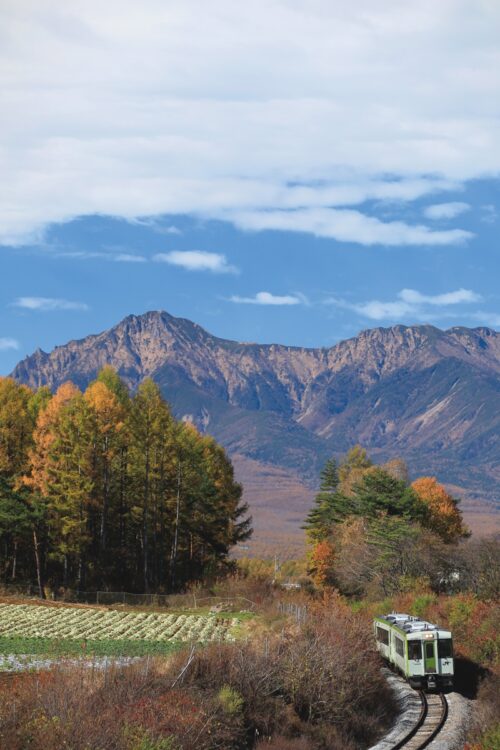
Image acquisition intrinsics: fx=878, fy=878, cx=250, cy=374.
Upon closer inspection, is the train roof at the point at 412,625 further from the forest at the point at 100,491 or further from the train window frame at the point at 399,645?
the forest at the point at 100,491

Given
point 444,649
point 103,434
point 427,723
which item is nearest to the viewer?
point 427,723

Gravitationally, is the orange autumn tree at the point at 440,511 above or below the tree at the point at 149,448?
below

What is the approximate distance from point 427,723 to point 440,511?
61.8 meters

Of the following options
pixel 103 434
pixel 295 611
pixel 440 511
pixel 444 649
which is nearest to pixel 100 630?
pixel 295 611

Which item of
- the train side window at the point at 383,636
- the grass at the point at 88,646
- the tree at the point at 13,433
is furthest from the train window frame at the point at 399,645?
the tree at the point at 13,433

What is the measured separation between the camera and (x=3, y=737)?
1967cm

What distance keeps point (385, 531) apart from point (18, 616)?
29599 mm

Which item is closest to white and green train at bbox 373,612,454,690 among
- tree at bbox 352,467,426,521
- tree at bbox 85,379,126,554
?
tree at bbox 85,379,126,554

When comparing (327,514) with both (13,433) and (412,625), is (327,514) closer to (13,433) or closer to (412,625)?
(13,433)

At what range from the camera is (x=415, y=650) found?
1342 inches

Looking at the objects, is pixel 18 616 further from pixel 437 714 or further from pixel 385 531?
pixel 385 531

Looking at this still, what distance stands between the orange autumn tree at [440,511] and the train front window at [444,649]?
4708cm

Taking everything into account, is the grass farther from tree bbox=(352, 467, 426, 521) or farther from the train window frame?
tree bbox=(352, 467, 426, 521)

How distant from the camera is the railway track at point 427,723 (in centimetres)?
2589
